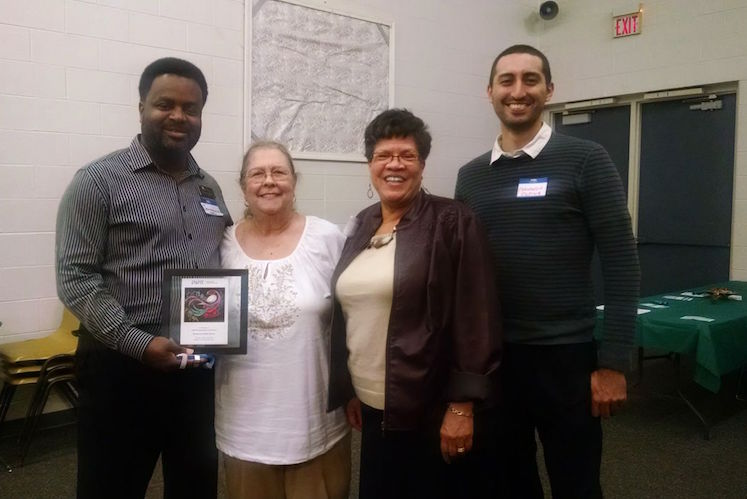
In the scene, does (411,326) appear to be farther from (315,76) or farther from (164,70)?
(315,76)

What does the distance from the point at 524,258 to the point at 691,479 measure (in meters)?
1.96

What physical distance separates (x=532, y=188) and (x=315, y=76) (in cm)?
297

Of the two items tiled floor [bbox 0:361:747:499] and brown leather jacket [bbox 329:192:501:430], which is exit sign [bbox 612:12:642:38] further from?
brown leather jacket [bbox 329:192:501:430]

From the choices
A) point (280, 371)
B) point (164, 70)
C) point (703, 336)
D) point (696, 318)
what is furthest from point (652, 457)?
point (164, 70)

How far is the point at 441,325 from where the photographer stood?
1.50m

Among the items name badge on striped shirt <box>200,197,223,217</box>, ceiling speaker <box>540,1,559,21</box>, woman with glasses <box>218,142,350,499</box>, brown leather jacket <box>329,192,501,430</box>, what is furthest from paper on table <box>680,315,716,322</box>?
ceiling speaker <box>540,1,559,21</box>

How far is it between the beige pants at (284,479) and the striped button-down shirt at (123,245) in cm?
45

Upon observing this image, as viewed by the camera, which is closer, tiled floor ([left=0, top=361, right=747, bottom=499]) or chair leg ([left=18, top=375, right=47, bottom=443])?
tiled floor ([left=0, top=361, right=747, bottom=499])

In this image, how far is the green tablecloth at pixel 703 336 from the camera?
314 cm

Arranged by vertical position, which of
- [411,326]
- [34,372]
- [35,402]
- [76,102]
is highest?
[76,102]

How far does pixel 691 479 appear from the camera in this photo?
285 cm

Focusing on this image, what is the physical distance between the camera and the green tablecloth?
314 cm

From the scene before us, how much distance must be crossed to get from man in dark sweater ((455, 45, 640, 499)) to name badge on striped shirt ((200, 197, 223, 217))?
80 centimetres

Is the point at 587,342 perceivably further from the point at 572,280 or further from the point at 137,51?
the point at 137,51
